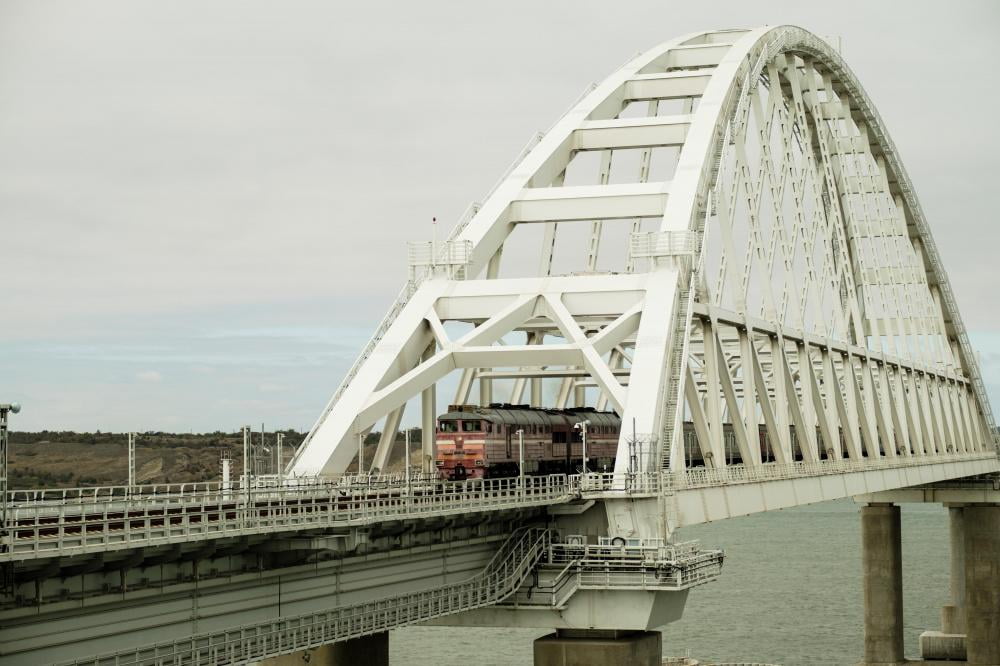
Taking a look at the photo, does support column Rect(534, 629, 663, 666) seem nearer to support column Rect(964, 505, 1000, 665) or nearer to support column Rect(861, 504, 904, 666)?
support column Rect(861, 504, 904, 666)

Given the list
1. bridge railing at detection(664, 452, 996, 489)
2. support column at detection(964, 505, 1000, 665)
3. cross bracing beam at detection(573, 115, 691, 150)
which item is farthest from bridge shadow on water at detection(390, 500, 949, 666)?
cross bracing beam at detection(573, 115, 691, 150)

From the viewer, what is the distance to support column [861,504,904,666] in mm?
83062

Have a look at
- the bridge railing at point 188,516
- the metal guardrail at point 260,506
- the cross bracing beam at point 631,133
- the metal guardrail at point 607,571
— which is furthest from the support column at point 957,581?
the bridge railing at point 188,516

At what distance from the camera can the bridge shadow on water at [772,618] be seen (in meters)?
84.3

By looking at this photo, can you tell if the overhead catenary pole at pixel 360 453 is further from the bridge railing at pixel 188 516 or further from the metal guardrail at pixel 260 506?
the bridge railing at pixel 188 516

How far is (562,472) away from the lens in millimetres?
58312

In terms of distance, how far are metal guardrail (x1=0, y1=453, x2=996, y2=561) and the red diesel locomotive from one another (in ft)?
3.08

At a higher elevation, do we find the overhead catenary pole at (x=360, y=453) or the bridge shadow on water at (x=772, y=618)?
the overhead catenary pole at (x=360, y=453)

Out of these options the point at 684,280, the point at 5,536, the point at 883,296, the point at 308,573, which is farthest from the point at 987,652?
the point at 5,536

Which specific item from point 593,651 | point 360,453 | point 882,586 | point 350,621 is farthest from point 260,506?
point 882,586

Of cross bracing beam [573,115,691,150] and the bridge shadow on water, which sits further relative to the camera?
the bridge shadow on water

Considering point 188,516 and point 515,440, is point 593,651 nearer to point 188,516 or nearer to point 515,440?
point 188,516

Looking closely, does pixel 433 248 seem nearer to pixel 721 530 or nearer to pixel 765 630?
pixel 765 630

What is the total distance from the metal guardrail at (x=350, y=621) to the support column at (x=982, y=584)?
52.5 meters
